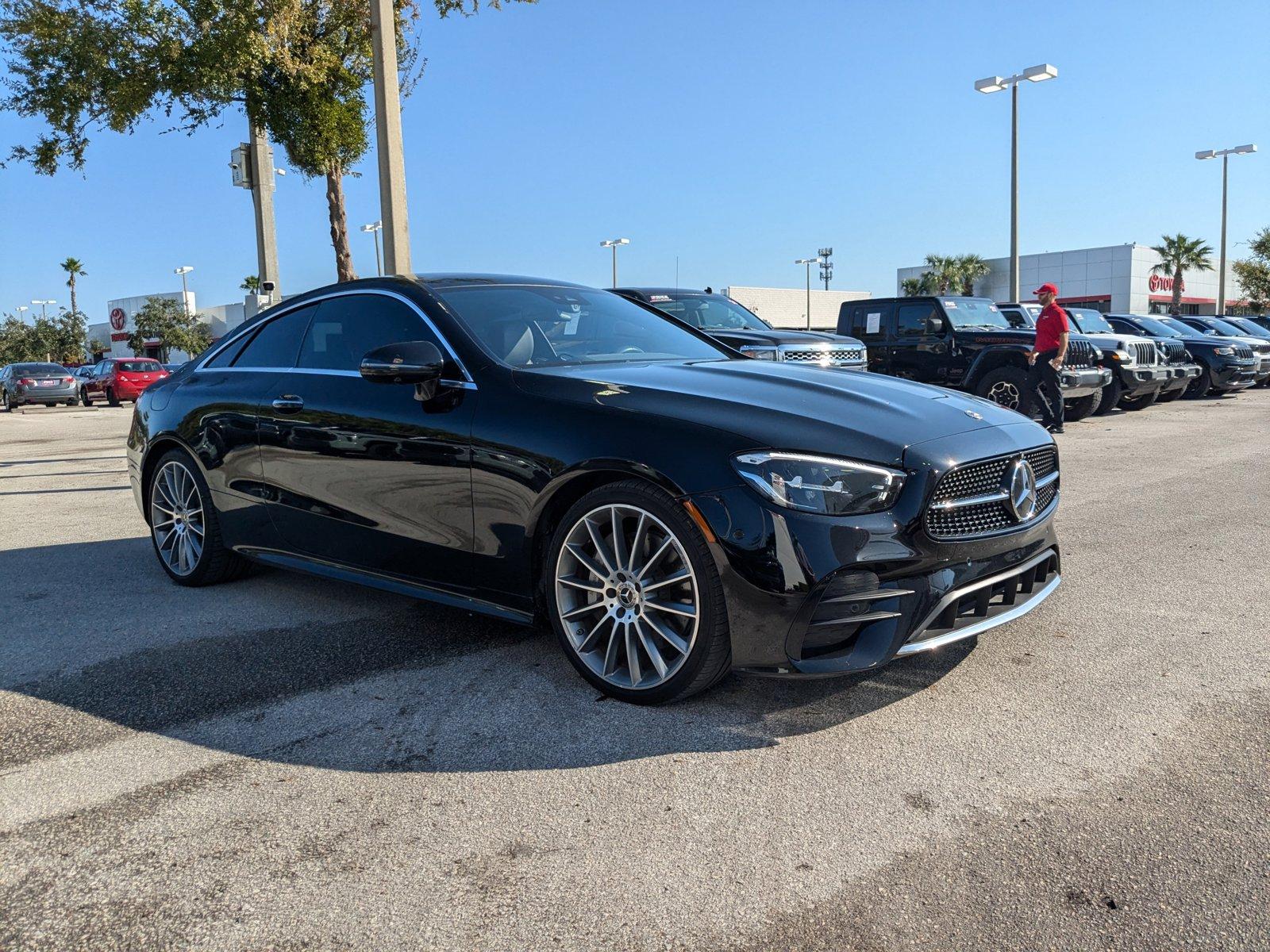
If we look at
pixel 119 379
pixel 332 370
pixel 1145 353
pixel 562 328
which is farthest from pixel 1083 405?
pixel 119 379

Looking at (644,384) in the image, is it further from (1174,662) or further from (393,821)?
(1174,662)

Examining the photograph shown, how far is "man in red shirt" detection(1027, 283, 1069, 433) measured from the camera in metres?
12.9

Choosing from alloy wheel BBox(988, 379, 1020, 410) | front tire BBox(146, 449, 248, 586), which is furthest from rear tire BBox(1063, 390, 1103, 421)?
front tire BBox(146, 449, 248, 586)

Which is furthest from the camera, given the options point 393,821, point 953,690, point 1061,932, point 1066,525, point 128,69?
point 128,69

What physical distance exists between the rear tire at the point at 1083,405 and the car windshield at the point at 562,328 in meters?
11.6

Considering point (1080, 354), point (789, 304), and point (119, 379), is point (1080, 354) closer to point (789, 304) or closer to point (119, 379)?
point (119, 379)

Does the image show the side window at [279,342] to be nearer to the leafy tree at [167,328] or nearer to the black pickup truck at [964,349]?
the black pickup truck at [964,349]

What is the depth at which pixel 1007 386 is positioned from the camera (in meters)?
13.8

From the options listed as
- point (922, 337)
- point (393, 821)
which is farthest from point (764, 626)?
point (922, 337)

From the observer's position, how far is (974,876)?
245 centimetres

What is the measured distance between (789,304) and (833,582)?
73943mm

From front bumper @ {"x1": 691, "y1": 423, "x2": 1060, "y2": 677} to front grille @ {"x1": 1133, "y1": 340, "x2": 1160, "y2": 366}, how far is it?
47.4 ft

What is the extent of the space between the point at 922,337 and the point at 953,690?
12.1 metres

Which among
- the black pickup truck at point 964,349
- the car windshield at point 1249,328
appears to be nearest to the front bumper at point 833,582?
the black pickup truck at point 964,349
